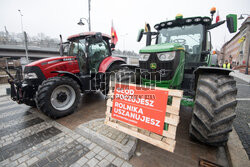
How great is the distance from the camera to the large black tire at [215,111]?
1.92m

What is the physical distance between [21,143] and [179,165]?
10.2ft

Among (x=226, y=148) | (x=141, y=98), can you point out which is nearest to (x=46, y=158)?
(x=141, y=98)

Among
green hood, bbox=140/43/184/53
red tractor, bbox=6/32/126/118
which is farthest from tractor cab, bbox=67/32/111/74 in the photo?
green hood, bbox=140/43/184/53

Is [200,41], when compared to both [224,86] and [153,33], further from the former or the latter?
[224,86]

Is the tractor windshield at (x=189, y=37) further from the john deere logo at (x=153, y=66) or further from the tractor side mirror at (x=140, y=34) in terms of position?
the john deere logo at (x=153, y=66)

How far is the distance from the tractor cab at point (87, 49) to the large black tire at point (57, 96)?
104 cm

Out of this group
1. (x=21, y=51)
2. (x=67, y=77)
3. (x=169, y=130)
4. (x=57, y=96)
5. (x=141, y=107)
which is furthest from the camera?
(x=21, y=51)

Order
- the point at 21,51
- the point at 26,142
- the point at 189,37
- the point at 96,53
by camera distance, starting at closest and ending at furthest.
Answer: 1. the point at 26,142
2. the point at 189,37
3. the point at 96,53
4. the point at 21,51

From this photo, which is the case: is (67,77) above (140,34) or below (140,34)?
below

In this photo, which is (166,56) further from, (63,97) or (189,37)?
(63,97)

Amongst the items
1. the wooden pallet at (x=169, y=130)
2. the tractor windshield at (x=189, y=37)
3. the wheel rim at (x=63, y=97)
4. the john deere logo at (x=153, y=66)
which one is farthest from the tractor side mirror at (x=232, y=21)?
the wheel rim at (x=63, y=97)

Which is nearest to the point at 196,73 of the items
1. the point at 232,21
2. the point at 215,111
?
the point at 215,111

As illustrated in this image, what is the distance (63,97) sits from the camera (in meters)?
3.71

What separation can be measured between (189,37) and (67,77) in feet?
12.3
